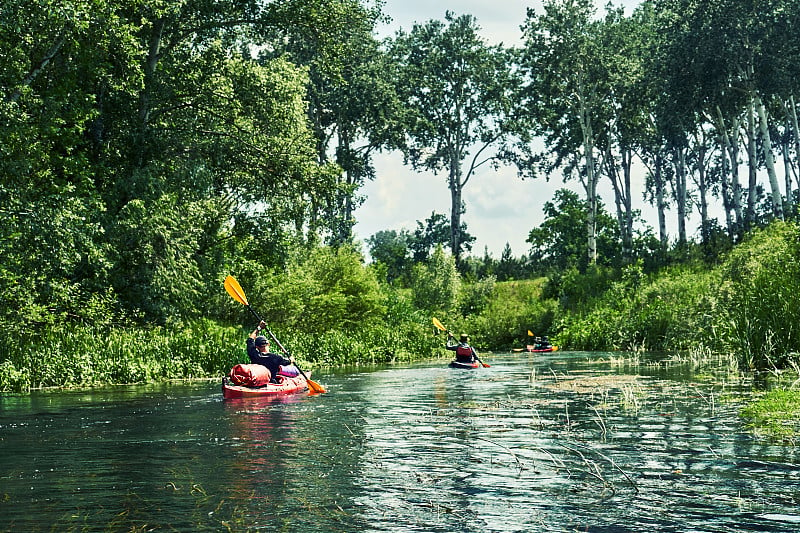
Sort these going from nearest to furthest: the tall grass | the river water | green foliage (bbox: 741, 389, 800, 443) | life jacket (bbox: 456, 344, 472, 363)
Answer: the river water < green foliage (bbox: 741, 389, 800, 443) < the tall grass < life jacket (bbox: 456, 344, 472, 363)

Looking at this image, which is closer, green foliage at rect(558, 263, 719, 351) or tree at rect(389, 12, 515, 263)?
green foliage at rect(558, 263, 719, 351)

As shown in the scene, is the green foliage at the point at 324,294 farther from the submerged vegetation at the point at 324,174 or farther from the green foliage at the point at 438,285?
the green foliage at the point at 438,285

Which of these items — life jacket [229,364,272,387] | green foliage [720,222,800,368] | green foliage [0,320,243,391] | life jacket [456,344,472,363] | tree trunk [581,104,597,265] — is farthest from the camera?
tree trunk [581,104,597,265]

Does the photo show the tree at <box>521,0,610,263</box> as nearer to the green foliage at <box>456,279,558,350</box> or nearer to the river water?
the green foliage at <box>456,279,558,350</box>

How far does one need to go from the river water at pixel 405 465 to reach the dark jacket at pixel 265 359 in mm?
2127

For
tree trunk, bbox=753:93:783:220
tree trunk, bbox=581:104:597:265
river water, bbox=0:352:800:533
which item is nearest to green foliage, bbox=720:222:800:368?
river water, bbox=0:352:800:533

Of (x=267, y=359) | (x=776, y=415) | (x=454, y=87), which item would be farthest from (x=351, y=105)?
(x=776, y=415)

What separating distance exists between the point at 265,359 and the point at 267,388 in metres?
1.29

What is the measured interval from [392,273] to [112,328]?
39.3 metres

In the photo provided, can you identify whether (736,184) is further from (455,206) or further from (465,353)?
(465,353)

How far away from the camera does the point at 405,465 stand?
10.3 meters

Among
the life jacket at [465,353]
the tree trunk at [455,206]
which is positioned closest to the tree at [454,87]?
the tree trunk at [455,206]

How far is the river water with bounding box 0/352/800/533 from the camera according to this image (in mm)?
7551

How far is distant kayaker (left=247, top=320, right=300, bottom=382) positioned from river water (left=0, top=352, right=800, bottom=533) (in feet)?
7.00
